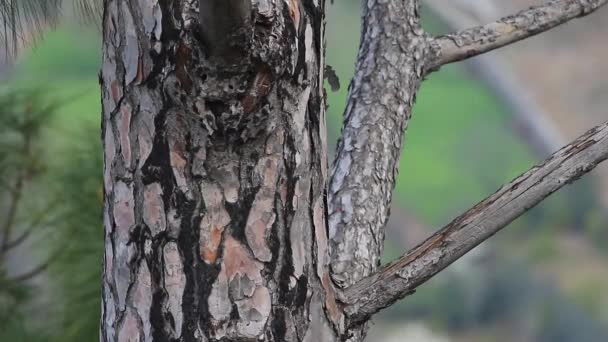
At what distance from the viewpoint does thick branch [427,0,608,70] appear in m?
0.66

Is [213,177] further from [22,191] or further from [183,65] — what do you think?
[22,191]

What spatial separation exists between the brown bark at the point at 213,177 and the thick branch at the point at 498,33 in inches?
10.2

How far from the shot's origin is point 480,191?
6.23 ft

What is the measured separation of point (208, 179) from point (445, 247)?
15cm

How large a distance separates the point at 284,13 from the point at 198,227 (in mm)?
109

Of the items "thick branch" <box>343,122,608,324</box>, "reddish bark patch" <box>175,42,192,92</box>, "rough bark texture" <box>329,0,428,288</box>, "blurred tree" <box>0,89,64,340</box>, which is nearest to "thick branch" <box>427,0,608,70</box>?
"rough bark texture" <box>329,0,428,288</box>

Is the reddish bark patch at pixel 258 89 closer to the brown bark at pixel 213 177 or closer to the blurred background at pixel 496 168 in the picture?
the brown bark at pixel 213 177

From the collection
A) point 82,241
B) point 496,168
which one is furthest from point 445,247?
point 496,168

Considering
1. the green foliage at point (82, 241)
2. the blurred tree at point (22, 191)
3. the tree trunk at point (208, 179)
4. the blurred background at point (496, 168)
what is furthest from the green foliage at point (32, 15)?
the blurred background at point (496, 168)

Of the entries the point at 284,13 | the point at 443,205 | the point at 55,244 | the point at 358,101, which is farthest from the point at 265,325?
the point at 443,205

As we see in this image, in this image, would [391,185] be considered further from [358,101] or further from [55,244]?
[55,244]

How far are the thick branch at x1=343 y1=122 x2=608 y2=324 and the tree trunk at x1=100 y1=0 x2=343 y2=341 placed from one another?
1.9 inches

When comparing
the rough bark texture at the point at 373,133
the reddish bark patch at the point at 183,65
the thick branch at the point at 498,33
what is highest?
the thick branch at the point at 498,33

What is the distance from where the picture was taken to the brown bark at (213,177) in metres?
0.37
